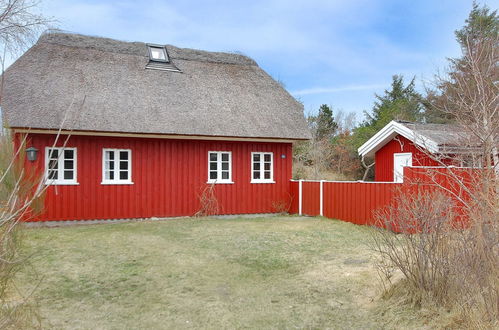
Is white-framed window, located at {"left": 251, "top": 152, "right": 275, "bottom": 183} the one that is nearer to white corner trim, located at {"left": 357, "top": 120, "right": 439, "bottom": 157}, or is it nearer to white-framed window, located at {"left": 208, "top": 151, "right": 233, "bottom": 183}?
white-framed window, located at {"left": 208, "top": 151, "right": 233, "bottom": 183}

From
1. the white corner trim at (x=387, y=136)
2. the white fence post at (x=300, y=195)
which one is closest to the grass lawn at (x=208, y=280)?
the white fence post at (x=300, y=195)

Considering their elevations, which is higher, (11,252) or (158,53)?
(158,53)

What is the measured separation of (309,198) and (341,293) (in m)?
8.95

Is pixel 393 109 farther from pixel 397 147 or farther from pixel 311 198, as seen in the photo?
pixel 311 198

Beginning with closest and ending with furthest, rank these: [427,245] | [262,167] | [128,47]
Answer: [427,245], [262,167], [128,47]

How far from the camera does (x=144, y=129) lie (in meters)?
12.9

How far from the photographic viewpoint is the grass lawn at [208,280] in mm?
4965

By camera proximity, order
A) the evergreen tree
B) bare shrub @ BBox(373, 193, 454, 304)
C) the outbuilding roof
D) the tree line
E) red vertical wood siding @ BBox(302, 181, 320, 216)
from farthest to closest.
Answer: the evergreen tree, the tree line, red vertical wood siding @ BBox(302, 181, 320, 216), the outbuilding roof, bare shrub @ BBox(373, 193, 454, 304)

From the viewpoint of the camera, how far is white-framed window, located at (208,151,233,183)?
14539 mm

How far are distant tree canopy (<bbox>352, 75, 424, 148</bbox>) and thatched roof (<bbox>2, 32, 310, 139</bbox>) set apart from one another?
12.8m

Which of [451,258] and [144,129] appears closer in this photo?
[451,258]

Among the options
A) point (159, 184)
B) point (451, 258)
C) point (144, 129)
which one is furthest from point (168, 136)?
point (451, 258)

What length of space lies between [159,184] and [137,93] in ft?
10.7

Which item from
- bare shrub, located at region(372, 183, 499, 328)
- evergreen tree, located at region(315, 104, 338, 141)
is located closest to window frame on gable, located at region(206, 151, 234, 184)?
bare shrub, located at region(372, 183, 499, 328)
